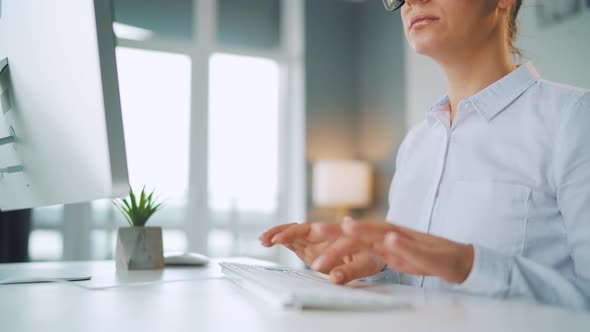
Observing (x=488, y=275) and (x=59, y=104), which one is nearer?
(x=488, y=275)

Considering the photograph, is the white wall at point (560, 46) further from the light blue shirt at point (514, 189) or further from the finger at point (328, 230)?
the finger at point (328, 230)

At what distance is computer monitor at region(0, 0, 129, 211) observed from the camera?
77cm

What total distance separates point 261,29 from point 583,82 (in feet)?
9.91

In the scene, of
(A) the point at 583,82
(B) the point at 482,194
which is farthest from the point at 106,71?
(A) the point at 583,82

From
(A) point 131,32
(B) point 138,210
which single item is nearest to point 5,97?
(B) point 138,210

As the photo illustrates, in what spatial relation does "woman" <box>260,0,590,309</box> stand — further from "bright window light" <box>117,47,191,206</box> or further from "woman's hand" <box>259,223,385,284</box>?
"bright window light" <box>117,47,191,206</box>

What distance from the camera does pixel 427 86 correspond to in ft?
12.3

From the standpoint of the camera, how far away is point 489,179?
1095 millimetres

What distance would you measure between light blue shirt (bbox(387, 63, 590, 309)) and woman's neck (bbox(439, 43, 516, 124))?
0.05m

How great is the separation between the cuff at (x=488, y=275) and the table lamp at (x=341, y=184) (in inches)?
134

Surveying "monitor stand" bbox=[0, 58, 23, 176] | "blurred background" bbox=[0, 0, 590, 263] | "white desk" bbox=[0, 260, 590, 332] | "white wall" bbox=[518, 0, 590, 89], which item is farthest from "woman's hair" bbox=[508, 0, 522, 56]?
"blurred background" bbox=[0, 0, 590, 263]

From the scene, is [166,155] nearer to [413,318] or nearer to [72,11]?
[72,11]

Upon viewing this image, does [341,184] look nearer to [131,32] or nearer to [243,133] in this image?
[243,133]

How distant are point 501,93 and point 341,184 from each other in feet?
9.96
